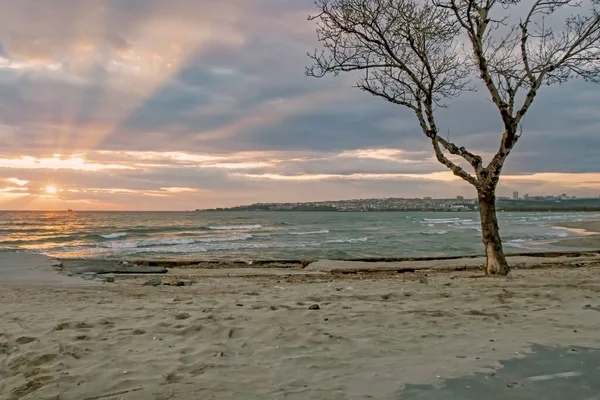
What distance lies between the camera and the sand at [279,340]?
3996 millimetres

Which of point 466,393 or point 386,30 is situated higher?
point 386,30

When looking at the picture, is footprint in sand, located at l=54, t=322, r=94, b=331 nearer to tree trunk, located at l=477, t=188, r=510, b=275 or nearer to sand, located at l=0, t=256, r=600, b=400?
sand, located at l=0, t=256, r=600, b=400

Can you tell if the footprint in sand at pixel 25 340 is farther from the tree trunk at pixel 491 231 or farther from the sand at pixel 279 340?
the tree trunk at pixel 491 231

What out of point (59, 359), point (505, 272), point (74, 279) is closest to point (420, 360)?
point (59, 359)

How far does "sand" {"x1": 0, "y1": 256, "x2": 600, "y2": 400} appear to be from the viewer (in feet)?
13.1

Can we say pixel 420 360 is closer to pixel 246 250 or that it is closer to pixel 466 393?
pixel 466 393

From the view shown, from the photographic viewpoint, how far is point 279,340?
5.31 metres

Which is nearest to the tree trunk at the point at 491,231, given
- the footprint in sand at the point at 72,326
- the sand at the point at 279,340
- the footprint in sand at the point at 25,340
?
the sand at the point at 279,340

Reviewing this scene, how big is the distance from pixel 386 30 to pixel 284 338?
760cm

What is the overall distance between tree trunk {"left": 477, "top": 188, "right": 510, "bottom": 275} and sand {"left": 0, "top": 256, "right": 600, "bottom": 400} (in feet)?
6.48

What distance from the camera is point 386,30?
34.1ft

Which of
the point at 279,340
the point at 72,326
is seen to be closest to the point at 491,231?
the point at 279,340

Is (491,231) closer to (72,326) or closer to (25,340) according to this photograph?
(72,326)

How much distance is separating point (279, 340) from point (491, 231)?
7.02 metres
